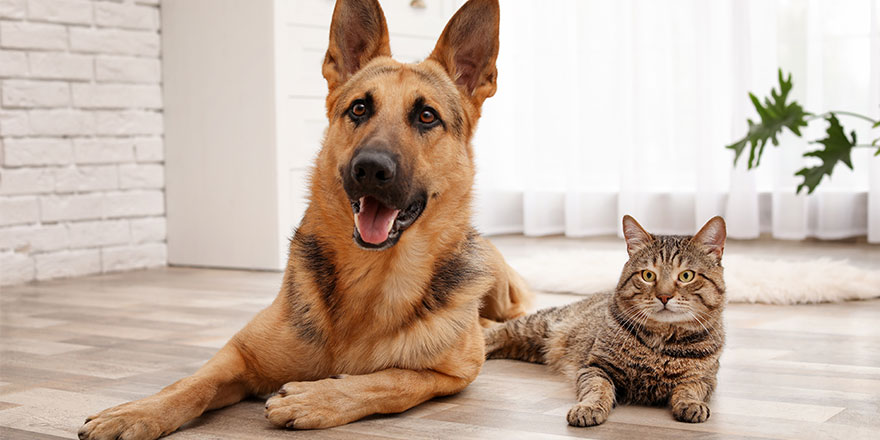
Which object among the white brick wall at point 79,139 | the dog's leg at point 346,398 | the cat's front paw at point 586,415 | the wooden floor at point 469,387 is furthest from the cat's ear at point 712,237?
the white brick wall at point 79,139

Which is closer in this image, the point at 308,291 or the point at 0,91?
the point at 308,291

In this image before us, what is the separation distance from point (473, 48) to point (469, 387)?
2.78 ft

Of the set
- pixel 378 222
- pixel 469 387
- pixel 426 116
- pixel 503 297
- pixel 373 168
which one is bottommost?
pixel 469 387

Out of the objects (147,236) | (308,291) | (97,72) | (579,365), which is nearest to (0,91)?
(97,72)

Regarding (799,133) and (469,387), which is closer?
(469,387)

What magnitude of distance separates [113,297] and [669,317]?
108 inches

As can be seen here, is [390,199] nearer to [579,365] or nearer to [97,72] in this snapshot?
[579,365]

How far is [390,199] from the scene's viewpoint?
6.24 feet

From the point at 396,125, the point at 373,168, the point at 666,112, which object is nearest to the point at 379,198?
the point at 373,168

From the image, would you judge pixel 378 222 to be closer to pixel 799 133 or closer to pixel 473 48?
pixel 473 48

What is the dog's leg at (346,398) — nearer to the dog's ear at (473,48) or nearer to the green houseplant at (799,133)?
the dog's ear at (473,48)

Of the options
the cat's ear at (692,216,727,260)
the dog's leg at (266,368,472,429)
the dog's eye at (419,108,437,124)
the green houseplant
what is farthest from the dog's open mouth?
the green houseplant

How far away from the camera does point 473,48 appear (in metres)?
2.28

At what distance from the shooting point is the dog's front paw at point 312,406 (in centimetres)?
187
